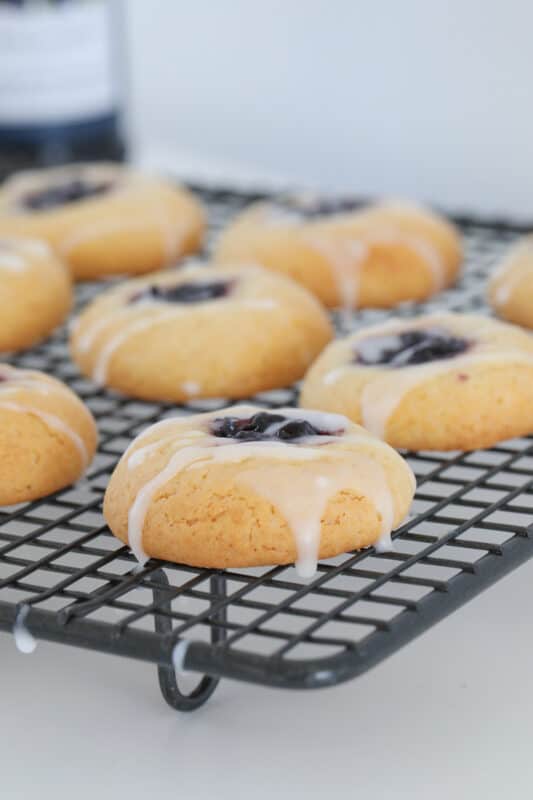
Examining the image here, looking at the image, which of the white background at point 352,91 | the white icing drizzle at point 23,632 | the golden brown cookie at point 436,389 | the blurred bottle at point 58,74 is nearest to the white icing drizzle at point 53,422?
the golden brown cookie at point 436,389

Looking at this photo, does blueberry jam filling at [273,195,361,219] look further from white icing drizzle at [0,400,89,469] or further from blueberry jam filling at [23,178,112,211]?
white icing drizzle at [0,400,89,469]

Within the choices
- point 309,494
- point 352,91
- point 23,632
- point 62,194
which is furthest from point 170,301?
point 352,91

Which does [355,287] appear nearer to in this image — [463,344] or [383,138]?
[463,344]

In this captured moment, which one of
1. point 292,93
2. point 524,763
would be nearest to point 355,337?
point 524,763

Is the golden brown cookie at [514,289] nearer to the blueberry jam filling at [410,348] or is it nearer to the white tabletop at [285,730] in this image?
the blueberry jam filling at [410,348]

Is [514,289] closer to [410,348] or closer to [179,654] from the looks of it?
[410,348]

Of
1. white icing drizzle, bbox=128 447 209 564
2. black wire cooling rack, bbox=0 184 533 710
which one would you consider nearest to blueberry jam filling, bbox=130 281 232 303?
black wire cooling rack, bbox=0 184 533 710

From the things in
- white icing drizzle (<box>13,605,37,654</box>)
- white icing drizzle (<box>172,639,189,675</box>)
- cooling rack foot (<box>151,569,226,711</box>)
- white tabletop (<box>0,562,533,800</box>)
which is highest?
white icing drizzle (<box>172,639,189,675</box>)
